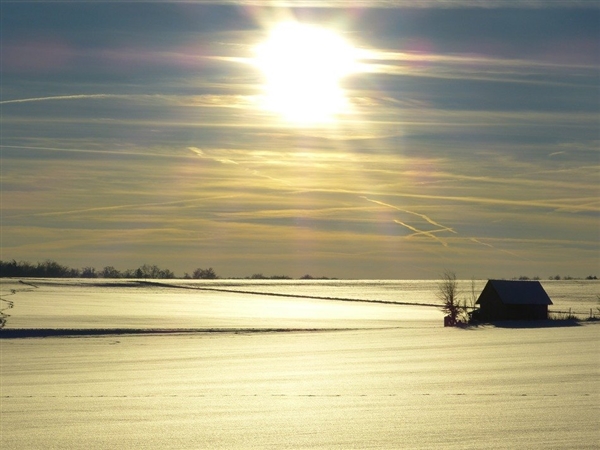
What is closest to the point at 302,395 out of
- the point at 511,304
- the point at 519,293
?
the point at 511,304

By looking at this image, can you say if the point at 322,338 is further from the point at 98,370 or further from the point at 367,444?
the point at 367,444

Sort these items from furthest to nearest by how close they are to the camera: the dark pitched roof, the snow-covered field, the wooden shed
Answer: the dark pitched roof → the wooden shed → the snow-covered field

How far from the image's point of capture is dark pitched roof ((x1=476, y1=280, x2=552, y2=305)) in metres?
63.1

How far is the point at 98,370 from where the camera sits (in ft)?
81.5

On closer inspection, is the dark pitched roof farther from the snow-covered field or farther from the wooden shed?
the snow-covered field

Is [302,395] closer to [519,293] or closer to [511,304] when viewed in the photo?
[511,304]

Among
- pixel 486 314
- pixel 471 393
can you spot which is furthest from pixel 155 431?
pixel 486 314

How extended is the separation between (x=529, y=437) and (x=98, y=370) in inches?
627

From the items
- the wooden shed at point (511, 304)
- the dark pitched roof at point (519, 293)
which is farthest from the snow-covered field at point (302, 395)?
the dark pitched roof at point (519, 293)

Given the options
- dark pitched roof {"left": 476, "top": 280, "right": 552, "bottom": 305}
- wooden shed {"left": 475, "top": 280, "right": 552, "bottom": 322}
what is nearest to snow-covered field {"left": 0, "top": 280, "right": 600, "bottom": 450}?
wooden shed {"left": 475, "top": 280, "right": 552, "bottom": 322}

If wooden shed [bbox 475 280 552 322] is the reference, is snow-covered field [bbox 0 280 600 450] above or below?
below

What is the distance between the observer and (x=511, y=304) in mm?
63219

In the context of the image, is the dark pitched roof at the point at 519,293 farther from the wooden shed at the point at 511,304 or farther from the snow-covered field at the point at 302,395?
the snow-covered field at the point at 302,395

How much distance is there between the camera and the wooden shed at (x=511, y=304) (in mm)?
62969
